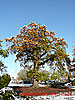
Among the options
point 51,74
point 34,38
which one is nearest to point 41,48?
point 34,38

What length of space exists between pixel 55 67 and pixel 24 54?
20.4 feet

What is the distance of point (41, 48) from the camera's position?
82.5 ft

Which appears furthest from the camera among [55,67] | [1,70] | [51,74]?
[51,74]

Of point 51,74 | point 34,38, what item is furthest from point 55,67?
point 51,74

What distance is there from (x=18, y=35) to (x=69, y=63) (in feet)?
36.1

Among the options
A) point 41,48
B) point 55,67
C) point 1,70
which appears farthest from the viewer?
point 55,67

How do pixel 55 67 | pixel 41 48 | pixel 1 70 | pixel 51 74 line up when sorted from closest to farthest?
pixel 1 70 → pixel 41 48 → pixel 55 67 → pixel 51 74

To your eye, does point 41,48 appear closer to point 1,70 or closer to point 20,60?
point 20,60

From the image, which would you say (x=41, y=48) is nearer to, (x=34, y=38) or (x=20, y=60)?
(x=34, y=38)

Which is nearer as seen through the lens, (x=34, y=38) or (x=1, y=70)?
(x=1, y=70)

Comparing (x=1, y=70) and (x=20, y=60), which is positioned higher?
(x=20, y=60)

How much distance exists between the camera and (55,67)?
89.7 feet

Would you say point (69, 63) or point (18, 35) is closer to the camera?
point (18, 35)

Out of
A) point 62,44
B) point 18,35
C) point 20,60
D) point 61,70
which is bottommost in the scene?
point 61,70
